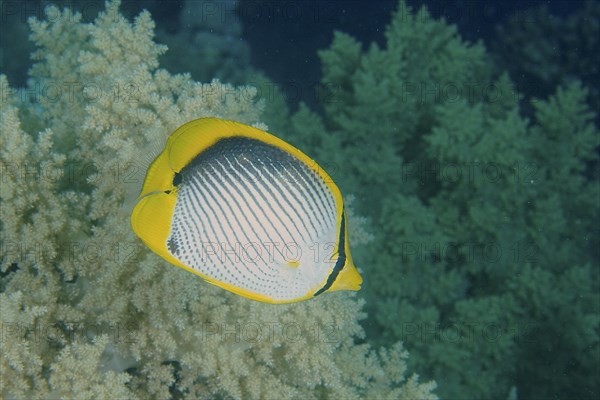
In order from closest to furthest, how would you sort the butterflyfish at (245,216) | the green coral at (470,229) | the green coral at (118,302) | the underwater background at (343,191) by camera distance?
1. the butterflyfish at (245,216)
2. the green coral at (118,302)
3. the underwater background at (343,191)
4. the green coral at (470,229)

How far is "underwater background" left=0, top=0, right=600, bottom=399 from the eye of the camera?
→ 243cm

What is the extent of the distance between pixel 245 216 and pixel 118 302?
3.83ft

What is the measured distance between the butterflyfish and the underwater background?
0.60 ft

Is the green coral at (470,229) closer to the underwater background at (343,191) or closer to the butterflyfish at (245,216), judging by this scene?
the underwater background at (343,191)

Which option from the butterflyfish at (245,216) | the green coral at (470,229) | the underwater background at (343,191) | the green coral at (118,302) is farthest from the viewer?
the green coral at (470,229)

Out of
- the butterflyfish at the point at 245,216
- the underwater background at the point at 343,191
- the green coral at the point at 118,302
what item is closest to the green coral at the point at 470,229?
the underwater background at the point at 343,191

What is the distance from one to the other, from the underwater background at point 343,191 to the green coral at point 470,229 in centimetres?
2

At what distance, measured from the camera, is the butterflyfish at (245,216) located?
5.04 feet

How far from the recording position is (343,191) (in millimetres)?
4664

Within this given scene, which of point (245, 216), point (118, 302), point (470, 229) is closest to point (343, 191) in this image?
point (470, 229)

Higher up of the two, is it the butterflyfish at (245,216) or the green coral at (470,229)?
the green coral at (470,229)

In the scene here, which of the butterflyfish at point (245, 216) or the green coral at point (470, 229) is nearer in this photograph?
the butterflyfish at point (245, 216)

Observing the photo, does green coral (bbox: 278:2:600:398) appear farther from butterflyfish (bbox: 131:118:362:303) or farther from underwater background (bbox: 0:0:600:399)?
butterflyfish (bbox: 131:118:362:303)

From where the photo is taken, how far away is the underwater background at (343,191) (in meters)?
2.43
